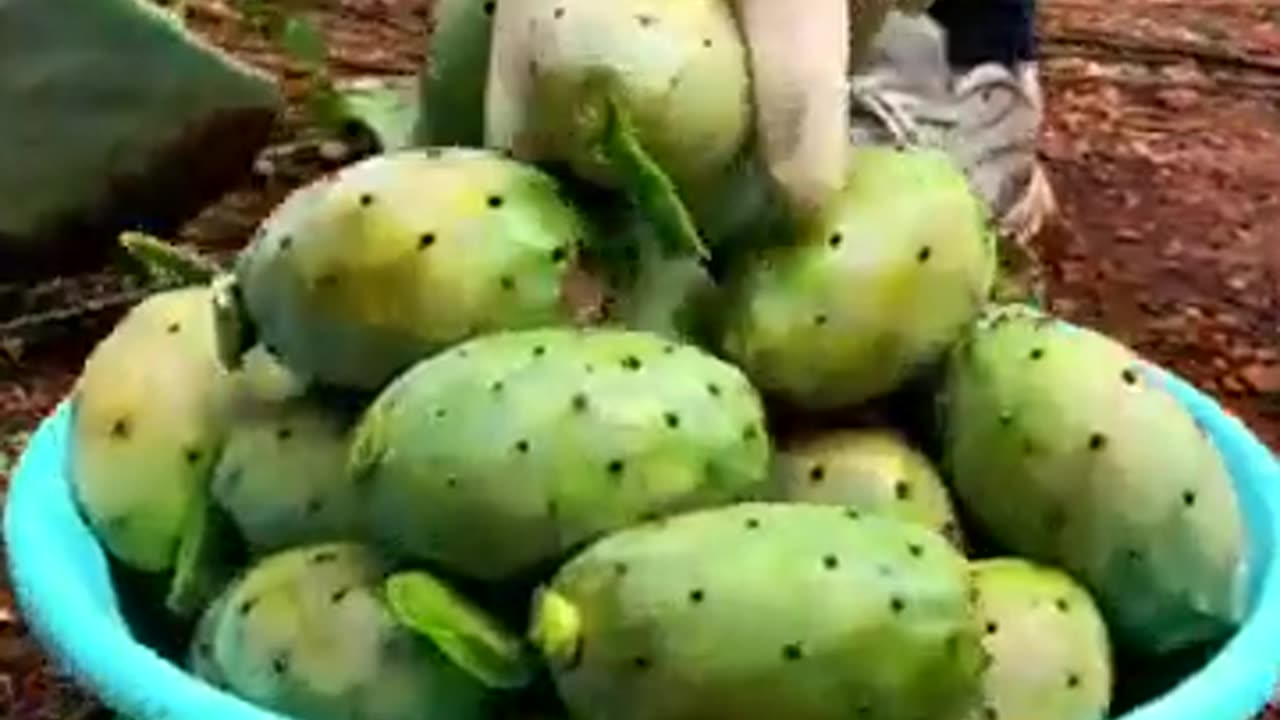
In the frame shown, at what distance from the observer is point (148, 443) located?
110cm

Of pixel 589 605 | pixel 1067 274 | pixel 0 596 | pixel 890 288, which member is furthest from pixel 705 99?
pixel 1067 274

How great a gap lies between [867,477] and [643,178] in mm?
139

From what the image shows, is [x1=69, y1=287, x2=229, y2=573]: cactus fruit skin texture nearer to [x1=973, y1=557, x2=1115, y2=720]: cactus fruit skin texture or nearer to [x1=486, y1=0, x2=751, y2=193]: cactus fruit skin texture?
[x1=486, y1=0, x2=751, y2=193]: cactus fruit skin texture

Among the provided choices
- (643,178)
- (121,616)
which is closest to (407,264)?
(643,178)

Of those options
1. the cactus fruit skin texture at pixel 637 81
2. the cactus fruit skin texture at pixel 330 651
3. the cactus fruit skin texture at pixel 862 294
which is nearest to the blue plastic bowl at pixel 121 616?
the cactus fruit skin texture at pixel 330 651

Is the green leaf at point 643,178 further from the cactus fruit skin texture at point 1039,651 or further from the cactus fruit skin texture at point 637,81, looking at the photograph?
the cactus fruit skin texture at point 1039,651

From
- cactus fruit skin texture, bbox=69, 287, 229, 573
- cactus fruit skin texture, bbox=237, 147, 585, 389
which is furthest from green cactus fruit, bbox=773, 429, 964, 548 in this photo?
cactus fruit skin texture, bbox=69, 287, 229, 573

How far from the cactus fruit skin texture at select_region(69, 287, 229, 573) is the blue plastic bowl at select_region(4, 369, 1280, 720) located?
2 cm

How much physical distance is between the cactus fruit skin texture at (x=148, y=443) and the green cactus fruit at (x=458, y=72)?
0.14 meters

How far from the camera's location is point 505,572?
0.95 meters

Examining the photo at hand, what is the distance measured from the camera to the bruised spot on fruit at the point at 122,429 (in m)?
1.10

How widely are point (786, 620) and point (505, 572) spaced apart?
0.34ft

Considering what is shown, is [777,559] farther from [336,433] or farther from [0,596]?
[0,596]

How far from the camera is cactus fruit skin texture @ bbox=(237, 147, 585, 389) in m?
1.00
